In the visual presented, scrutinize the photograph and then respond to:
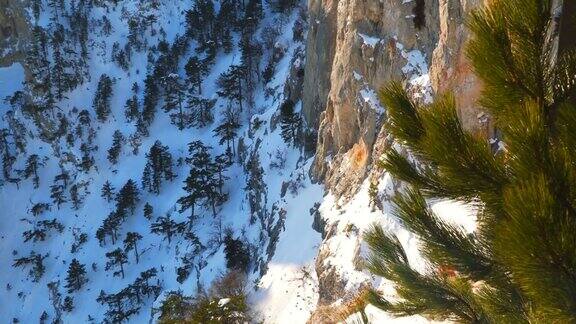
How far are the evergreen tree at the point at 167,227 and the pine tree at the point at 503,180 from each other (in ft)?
135

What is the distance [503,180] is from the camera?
7.37ft

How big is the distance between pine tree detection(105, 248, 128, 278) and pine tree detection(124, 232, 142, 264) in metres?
0.78

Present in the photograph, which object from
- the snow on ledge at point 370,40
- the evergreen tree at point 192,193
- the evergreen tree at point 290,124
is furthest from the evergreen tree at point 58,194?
the snow on ledge at point 370,40

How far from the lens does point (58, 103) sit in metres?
60.0

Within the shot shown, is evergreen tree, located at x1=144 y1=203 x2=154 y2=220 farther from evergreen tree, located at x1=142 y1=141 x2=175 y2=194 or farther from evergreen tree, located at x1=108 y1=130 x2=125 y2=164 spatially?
evergreen tree, located at x1=108 y1=130 x2=125 y2=164

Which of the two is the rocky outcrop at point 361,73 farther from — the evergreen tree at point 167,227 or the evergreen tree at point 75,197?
the evergreen tree at point 75,197

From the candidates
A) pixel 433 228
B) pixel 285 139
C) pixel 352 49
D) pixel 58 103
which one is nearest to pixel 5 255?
pixel 58 103

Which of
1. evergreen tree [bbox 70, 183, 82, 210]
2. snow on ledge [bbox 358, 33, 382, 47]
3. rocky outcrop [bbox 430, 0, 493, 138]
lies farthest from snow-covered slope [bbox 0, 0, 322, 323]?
rocky outcrop [bbox 430, 0, 493, 138]

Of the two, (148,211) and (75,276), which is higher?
(148,211)

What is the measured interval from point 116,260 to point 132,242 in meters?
2.47

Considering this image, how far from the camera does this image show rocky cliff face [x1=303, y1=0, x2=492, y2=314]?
1362cm

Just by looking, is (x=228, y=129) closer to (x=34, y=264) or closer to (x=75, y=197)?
(x=75, y=197)

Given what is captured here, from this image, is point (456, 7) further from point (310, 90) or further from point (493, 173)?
point (310, 90)

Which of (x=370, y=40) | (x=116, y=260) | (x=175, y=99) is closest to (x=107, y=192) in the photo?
(x=116, y=260)
